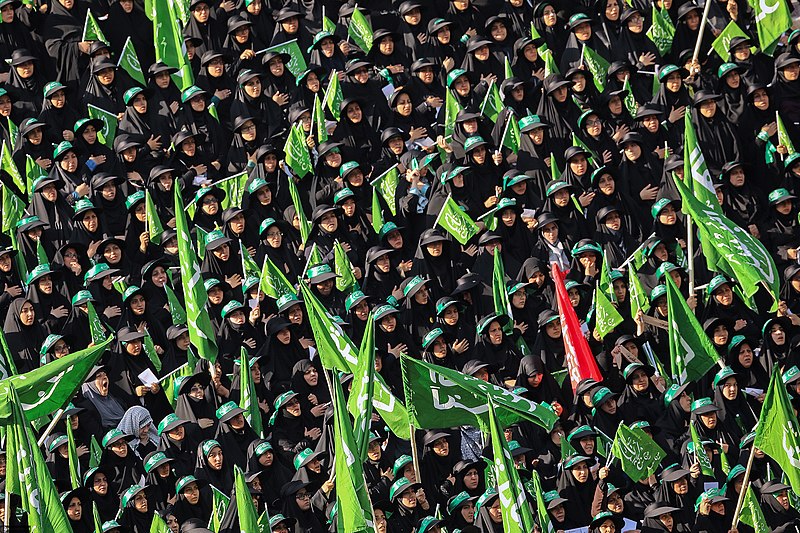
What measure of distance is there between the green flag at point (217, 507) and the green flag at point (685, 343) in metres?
2.96

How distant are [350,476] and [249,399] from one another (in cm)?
253

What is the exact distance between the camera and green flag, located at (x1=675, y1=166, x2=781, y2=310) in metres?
14.9

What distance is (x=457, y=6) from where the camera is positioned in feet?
58.5

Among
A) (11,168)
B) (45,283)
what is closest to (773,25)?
(11,168)

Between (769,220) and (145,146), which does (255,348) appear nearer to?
(145,146)

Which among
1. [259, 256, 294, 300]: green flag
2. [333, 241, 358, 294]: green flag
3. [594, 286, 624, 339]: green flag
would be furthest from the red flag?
[259, 256, 294, 300]: green flag

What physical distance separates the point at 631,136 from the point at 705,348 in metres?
2.24

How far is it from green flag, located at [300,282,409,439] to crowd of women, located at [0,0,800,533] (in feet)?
1.37

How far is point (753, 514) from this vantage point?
14.2 metres

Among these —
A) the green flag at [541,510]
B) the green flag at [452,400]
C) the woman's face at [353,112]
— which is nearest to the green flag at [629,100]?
the woman's face at [353,112]

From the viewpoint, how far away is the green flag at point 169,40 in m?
17.5

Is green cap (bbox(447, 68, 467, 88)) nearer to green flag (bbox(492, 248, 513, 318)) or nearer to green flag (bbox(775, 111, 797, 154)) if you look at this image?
green flag (bbox(492, 248, 513, 318))

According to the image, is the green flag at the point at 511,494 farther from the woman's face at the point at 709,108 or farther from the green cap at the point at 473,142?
the woman's face at the point at 709,108

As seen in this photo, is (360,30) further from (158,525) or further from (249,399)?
(158,525)
